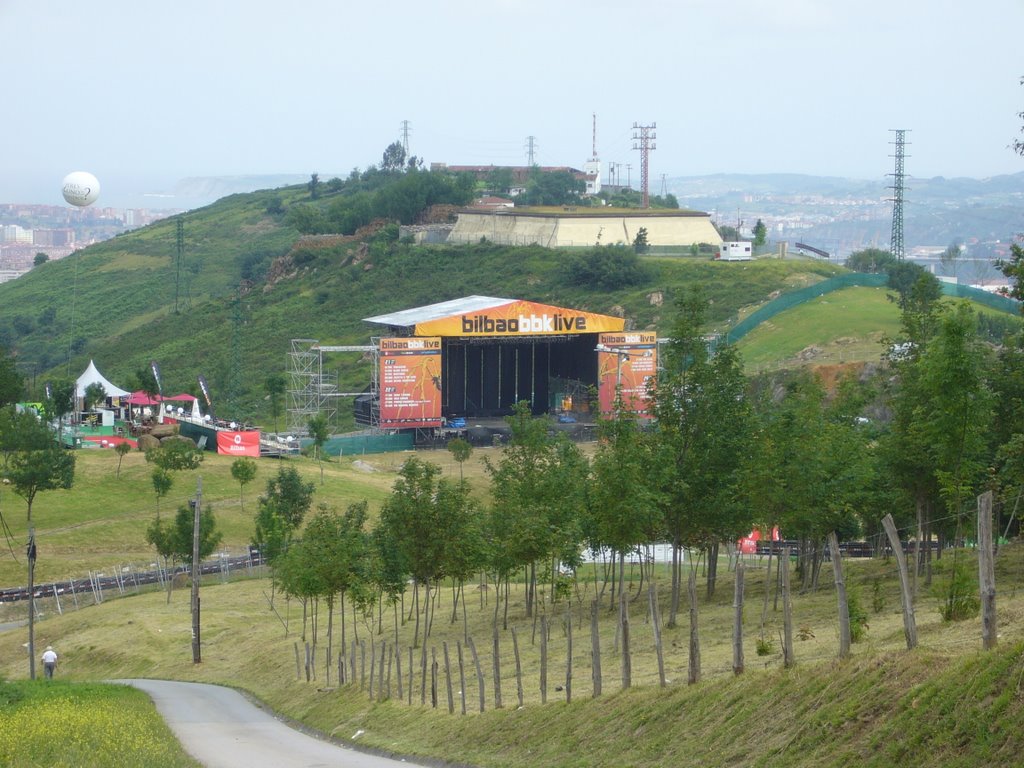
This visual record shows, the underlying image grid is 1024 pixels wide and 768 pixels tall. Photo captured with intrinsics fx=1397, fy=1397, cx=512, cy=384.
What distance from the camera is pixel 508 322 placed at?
240 feet

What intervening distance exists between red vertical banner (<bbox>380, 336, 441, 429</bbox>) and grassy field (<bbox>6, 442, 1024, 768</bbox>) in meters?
24.5

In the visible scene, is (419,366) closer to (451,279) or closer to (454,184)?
(451,279)

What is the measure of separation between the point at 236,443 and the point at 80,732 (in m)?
45.6

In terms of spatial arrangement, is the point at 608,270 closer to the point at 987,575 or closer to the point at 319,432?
the point at 319,432

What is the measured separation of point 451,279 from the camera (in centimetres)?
11725

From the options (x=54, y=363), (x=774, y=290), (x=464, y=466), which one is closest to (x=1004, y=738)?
(x=464, y=466)

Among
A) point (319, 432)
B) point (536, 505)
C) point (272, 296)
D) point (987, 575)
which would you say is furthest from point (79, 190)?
point (987, 575)

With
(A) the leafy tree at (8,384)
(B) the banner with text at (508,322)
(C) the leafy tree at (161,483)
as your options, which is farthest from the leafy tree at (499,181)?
(C) the leafy tree at (161,483)

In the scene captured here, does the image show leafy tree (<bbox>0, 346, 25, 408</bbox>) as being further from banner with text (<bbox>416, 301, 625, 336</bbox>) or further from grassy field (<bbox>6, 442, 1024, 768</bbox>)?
grassy field (<bbox>6, 442, 1024, 768</bbox>)

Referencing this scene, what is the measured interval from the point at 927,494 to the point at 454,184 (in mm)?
117682

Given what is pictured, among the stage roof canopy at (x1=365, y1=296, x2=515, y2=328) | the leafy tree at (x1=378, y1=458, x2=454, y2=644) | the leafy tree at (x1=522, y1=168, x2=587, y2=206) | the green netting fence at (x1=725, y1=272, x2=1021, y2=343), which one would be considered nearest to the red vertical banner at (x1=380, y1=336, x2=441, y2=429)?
the stage roof canopy at (x1=365, y1=296, x2=515, y2=328)

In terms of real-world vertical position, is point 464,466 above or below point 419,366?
below

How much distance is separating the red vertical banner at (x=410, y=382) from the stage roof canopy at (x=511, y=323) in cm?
114

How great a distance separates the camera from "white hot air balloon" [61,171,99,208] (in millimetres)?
111688
